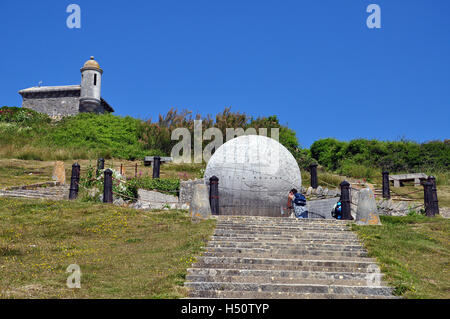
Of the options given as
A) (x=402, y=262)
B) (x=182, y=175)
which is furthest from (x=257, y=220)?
(x=182, y=175)

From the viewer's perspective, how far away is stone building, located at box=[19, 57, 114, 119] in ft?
147

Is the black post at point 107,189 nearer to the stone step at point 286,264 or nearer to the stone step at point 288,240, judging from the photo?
the stone step at point 288,240

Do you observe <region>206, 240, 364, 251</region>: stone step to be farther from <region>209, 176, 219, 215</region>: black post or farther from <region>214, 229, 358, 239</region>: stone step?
<region>209, 176, 219, 215</region>: black post

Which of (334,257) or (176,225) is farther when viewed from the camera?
(176,225)

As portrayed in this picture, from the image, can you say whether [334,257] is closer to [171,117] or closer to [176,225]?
[176,225]

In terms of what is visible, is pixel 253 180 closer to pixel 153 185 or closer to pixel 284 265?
pixel 284 265

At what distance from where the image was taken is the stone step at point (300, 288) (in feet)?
22.9

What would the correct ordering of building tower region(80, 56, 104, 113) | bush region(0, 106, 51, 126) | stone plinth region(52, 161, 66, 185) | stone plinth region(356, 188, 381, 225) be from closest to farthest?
stone plinth region(356, 188, 381, 225) → stone plinth region(52, 161, 66, 185) → bush region(0, 106, 51, 126) → building tower region(80, 56, 104, 113)

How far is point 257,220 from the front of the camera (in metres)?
12.1

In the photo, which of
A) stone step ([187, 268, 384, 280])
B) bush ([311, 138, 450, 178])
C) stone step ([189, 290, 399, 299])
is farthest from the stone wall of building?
stone step ([189, 290, 399, 299])

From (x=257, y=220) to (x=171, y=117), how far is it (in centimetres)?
2805

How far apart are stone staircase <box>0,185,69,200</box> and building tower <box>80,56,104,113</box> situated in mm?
26931

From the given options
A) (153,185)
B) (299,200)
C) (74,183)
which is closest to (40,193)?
(74,183)

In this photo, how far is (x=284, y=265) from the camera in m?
8.19
